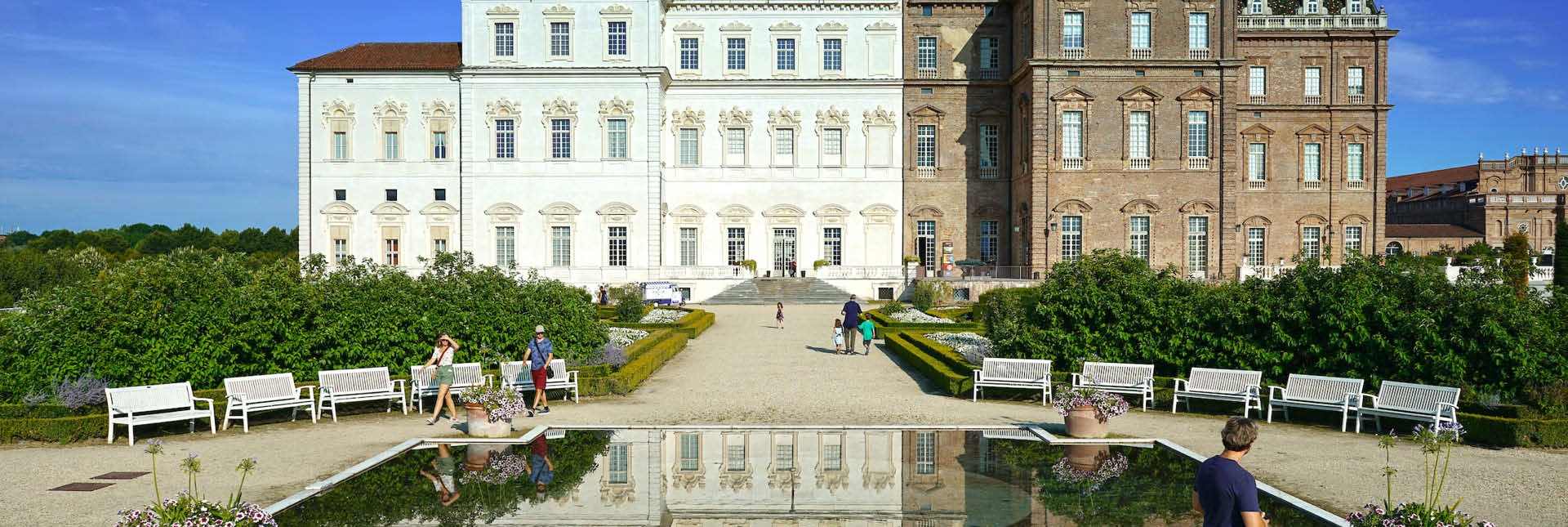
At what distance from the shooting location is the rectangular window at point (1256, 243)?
4262 cm

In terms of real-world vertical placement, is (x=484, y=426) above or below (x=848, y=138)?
below

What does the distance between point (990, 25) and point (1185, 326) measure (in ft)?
96.3

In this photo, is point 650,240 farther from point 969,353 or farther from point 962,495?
point 962,495

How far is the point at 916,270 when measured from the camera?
40094mm

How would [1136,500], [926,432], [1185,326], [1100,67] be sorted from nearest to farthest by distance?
1. [1136,500]
2. [926,432]
3. [1185,326]
4. [1100,67]

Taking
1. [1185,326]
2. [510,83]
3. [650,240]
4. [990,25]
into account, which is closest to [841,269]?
[650,240]

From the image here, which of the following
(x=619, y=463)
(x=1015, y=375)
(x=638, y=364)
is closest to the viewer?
(x=619, y=463)

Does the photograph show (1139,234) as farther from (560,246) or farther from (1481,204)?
(1481,204)

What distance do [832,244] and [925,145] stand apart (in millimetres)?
5584

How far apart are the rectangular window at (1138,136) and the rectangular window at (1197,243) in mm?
2899

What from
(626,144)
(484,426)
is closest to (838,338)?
(484,426)

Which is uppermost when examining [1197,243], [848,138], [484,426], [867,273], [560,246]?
[848,138]

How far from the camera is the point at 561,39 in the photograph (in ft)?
130

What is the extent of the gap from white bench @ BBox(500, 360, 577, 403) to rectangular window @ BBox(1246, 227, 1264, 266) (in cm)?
3591
